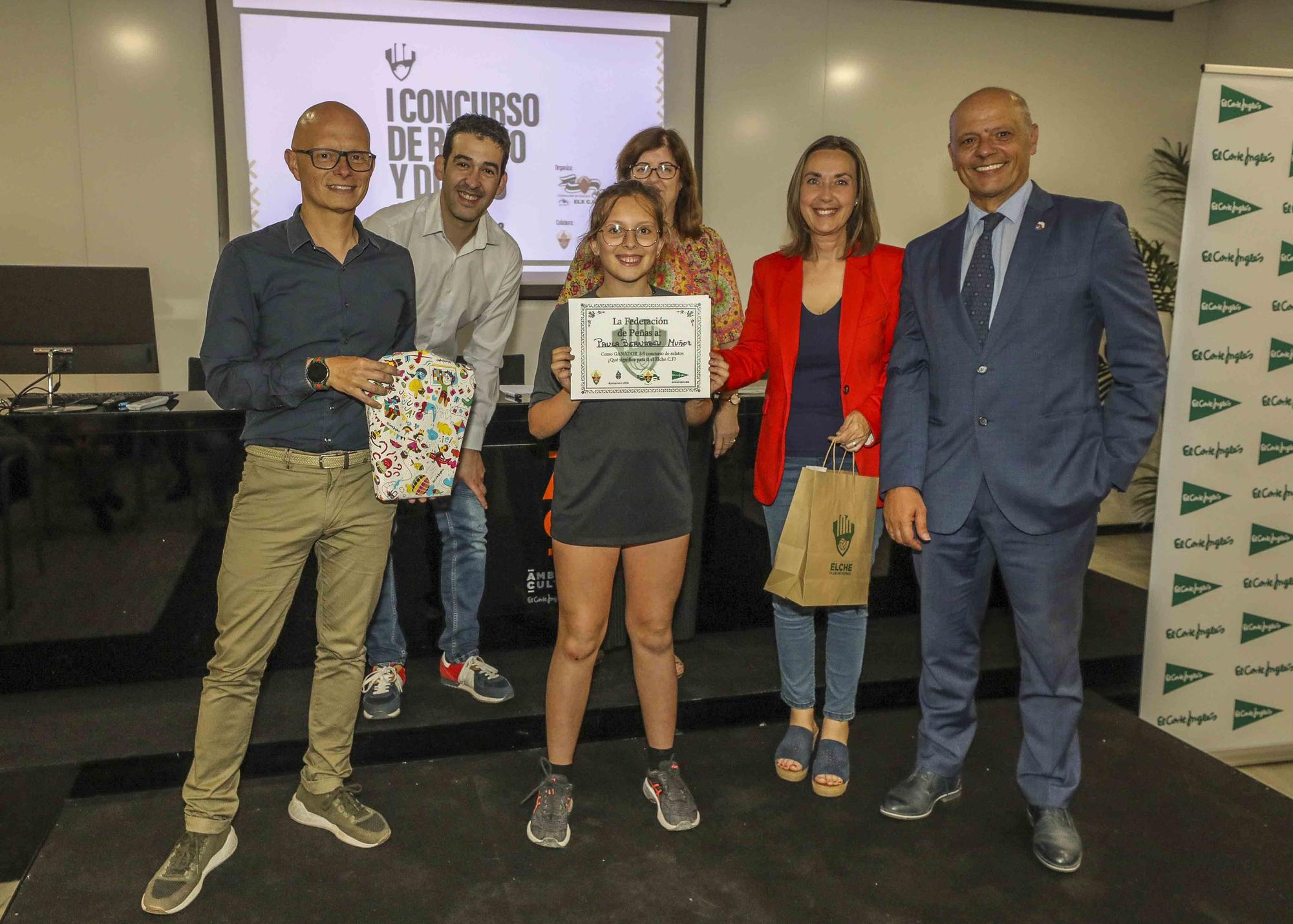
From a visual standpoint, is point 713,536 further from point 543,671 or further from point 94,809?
point 94,809

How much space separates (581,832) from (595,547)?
29.1 inches

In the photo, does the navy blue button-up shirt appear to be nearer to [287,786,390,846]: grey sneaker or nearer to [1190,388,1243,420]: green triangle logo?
[287,786,390,846]: grey sneaker

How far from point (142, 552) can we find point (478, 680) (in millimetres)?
1144

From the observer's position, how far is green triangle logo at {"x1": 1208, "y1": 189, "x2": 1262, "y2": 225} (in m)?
2.96

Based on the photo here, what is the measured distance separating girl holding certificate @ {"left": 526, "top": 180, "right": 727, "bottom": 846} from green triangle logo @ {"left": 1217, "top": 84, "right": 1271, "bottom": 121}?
1958mm

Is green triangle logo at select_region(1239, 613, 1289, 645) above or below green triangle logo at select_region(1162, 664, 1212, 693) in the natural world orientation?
above

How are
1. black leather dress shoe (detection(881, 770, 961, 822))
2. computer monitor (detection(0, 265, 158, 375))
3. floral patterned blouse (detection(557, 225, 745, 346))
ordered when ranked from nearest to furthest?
black leather dress shoe (detection(881, 770, 961, 822)), floral patterned blouse (detection(557, 225, 745, 346)), computer monitor (detection(0, 265, 158, 375))

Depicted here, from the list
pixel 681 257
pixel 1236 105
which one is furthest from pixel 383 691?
pixel 1236 105

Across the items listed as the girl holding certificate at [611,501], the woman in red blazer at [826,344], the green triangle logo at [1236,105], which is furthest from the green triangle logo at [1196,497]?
the girl holding certificate at [611,501]

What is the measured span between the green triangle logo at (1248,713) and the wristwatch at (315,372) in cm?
316

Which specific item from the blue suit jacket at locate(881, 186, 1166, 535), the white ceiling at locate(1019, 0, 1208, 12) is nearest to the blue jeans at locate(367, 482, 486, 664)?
the blue suit jacket at locate(881, 186, 1166, 535)

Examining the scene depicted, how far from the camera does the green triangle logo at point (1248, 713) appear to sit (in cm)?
329

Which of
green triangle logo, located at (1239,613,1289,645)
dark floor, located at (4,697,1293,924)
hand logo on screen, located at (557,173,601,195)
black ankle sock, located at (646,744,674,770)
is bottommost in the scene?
dark floor, located at (4,697,1293,924)

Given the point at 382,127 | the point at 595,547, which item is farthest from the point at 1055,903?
the point at 382,127
